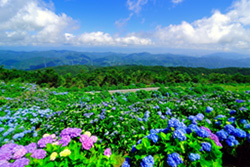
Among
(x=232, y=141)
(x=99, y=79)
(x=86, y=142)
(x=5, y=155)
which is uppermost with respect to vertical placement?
(x=232, y=141)

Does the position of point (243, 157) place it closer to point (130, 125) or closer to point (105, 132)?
point (130, 125)

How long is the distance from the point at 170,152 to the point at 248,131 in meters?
1.65

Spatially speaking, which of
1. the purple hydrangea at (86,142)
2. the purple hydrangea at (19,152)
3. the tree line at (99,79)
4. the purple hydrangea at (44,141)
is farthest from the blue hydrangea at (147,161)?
the tree line at (99,79)

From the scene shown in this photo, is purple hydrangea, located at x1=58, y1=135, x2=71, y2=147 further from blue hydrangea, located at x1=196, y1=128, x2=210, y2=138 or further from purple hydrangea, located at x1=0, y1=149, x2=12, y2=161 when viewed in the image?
blue hydrangea, located at x1=196, y1=128, x2=210, y2=138

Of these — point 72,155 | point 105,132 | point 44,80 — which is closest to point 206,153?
point 72,155

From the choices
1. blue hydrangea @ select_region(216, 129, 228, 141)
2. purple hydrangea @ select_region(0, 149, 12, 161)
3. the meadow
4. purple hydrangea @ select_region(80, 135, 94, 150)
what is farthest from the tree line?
purple hydrangea @ select_region(0, 149, 12, 161)

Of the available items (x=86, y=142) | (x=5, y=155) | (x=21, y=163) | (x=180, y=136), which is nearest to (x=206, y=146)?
(x=180, y=136)

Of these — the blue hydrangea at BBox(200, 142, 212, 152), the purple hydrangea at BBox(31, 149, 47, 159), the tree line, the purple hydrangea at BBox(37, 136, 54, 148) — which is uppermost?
the blue hydrangea at BBox(200, 142, 212, 152)

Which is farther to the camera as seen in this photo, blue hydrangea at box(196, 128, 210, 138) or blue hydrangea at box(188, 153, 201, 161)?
blue hydrangea at box(196, 128, 210, 138)

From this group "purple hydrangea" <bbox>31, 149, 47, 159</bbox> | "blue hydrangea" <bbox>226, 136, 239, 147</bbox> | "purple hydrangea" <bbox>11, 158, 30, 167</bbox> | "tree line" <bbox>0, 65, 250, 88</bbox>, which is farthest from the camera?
"tree line" <bbox>0, 65, 250, 88</bbox>

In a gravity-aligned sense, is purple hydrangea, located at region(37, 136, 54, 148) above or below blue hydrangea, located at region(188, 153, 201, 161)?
below

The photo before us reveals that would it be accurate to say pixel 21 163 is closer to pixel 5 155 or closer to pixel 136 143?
pixel 5 155

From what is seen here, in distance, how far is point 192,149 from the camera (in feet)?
5.17

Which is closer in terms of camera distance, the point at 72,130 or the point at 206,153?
the point at 206,153
